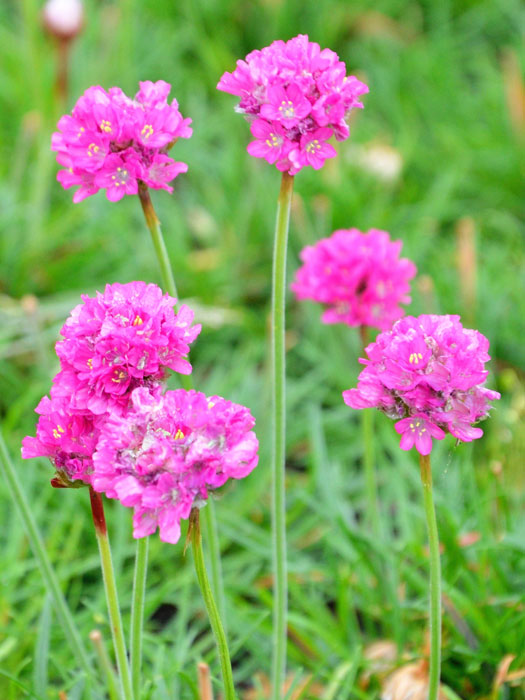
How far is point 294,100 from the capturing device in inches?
46.6

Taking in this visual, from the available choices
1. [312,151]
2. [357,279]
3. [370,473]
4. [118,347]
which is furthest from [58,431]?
[370,473]

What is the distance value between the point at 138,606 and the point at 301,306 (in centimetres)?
189

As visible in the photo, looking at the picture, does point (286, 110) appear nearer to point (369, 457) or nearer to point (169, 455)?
point (169, 455)

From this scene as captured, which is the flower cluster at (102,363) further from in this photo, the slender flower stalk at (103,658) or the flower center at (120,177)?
the slender flower stalk at (103,658)

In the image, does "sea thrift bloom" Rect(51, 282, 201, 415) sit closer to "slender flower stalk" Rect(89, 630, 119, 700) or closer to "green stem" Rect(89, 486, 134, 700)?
"green stem" Rect(89, 486, 134, 700)

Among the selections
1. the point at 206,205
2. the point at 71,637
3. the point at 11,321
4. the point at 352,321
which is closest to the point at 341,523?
the point at 352,321

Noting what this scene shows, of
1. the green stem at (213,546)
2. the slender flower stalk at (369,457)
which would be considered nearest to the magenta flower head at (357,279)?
the slender flower stalk at (369,457)

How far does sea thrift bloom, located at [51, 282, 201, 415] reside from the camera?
111 cm

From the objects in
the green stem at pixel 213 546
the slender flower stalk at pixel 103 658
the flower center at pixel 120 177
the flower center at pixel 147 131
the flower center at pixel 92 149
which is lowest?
the slender flower stalk at pixel 103 658

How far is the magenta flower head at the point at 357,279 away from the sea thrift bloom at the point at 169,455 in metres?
0.74

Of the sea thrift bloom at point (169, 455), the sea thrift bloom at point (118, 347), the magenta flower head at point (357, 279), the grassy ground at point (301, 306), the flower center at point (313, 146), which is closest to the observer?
the sea thrift bloom at point (169, 455)

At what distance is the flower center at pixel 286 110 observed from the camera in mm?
1174

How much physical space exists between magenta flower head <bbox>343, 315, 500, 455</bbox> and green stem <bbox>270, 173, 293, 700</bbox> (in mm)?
185

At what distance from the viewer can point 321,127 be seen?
47.3 inches
